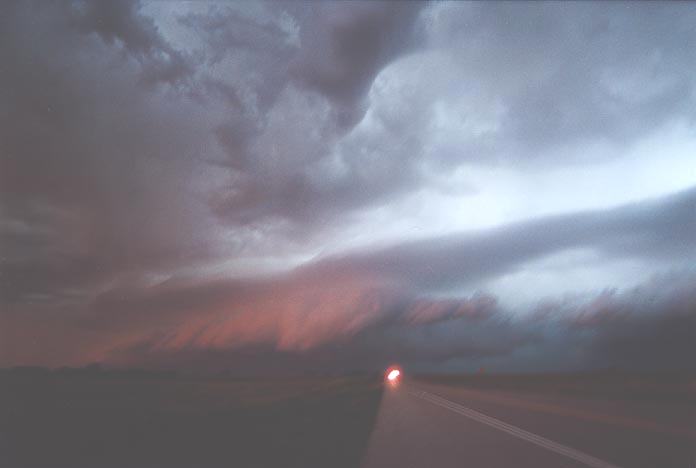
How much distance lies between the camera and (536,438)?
Result: 14305mm

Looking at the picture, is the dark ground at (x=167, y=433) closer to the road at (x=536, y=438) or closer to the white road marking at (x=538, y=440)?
the road at (x=536, y=438)

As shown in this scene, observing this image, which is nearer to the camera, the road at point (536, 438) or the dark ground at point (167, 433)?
the road at point (536, 438)

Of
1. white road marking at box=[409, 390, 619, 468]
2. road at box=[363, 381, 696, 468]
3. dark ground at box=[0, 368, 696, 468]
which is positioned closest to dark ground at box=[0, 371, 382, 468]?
dark ground at box=[0, 368, 696, 468]

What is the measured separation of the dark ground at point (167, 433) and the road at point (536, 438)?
100cm

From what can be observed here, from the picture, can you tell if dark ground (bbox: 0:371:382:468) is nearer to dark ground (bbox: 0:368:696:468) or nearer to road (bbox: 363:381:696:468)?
dark ground (bbox: 0:368:696:468)

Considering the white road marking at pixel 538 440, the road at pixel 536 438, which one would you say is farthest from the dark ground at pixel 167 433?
the white road marking at pixel 538 440

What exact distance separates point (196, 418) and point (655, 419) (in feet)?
48.5

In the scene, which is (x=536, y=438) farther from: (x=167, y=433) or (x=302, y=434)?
(x=167, y=433)

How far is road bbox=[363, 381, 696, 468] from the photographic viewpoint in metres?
10.9

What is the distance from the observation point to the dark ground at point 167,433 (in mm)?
11578

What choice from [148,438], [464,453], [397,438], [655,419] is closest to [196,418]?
[148,438]

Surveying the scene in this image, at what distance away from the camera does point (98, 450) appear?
41.3 ft

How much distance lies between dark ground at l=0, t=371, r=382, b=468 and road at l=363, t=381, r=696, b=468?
39.2 inches

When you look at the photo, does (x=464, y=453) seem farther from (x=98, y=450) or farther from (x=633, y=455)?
(x=98, y=450)
